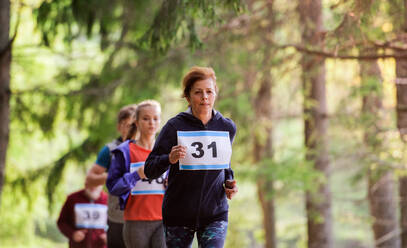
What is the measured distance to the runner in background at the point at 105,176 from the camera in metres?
5.29

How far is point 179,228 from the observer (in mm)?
3701

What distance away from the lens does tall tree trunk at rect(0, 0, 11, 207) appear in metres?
9.48

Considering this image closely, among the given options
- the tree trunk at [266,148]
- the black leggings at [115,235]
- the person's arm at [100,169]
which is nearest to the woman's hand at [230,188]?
the black leggings at [115,235]

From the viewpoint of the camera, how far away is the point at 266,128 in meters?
14.3

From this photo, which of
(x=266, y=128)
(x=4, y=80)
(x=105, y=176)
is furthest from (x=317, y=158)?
(x=105, y=176)

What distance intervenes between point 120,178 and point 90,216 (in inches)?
93.7

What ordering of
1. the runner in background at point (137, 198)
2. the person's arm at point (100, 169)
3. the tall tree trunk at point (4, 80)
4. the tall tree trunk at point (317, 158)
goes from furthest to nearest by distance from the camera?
the tall tree trunk at point (317, 158) < the tall tree trunk at point (4, 80) < the person's arm at point (100, 169) < the runner in background at point (137, 198)

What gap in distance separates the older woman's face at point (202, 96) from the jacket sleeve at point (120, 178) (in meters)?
0.95

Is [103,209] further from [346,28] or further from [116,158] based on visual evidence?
[346,28]

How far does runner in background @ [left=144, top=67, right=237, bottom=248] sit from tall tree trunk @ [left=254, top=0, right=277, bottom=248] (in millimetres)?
5921

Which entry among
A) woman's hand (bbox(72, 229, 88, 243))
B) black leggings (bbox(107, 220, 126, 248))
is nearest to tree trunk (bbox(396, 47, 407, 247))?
woman's hand (bbox(72, 229, 88, 243))

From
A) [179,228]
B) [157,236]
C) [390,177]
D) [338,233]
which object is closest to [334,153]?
[390,177]

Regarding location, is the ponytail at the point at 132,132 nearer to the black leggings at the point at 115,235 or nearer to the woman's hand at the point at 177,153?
the black leggings at the point at 115,235

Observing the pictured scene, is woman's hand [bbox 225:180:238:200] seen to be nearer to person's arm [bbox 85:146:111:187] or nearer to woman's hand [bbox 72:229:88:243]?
person's arm [bbox 85:146:111:187]
